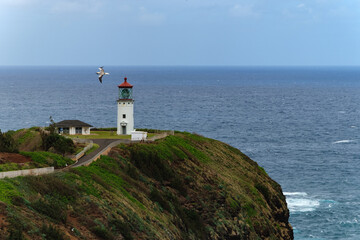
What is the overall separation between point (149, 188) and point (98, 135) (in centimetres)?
1974

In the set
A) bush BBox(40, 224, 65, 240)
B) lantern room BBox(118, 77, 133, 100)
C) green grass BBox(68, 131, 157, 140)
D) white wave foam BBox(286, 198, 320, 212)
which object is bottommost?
white wave foam BBox(286, 198, 320, 212)

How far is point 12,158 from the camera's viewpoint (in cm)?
4028

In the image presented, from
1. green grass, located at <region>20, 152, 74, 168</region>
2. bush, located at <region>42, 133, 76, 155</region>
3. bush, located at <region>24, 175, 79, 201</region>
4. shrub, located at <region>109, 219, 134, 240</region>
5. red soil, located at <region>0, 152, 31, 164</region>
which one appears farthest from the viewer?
bush, located at <region>42, 133, 76, 155</region>

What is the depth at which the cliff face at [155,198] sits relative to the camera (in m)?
28.9

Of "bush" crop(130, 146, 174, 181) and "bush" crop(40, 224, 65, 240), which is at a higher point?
"bush" crop(40, 224, 65, 240)

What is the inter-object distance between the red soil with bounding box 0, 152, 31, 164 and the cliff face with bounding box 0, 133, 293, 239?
Result: 4.71m

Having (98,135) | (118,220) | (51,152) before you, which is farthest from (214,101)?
(118,220)

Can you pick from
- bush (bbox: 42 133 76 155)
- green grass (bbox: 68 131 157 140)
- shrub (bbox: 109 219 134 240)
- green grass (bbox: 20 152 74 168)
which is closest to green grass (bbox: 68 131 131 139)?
green grass (bbox: 68 131 157 140)

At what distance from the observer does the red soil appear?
39444mm

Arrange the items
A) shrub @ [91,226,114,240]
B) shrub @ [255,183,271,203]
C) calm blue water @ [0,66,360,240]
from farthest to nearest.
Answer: calm blue water @ [0,66,360,240]
shrub @ [255,183,271,203]
shrub @ [91,226,114,240]

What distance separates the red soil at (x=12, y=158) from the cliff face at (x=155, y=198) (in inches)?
185

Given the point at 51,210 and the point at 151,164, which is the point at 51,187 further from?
the point at 151,164

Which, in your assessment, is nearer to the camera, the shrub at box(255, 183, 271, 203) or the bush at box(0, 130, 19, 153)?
the bush at box(0, 130, 19, 153)

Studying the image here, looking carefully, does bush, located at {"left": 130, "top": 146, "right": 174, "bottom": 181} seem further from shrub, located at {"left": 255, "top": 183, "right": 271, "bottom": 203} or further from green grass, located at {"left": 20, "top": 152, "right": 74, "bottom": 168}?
shrub, located at {"left": 255, "top": 183, "right": 271, "bottom": 203}
